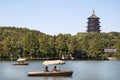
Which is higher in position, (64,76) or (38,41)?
(38,41)

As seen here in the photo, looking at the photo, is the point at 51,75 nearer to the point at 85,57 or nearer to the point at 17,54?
the point at 17,54

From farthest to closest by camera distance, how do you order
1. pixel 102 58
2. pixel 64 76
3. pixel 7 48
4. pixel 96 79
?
pixel 102 58
pixel 7 48
pixel 64 76
pixel 96 79

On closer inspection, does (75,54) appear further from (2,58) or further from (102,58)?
(2,58)

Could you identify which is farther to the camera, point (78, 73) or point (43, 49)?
point (43, 49)

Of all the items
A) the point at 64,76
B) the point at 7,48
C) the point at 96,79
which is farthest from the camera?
the point at 7,48

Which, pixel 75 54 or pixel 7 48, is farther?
pixel 75 54

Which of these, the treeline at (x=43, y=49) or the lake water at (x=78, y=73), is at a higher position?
the treeline at (x=43, y=49)

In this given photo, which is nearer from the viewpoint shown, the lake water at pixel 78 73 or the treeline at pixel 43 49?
the lake water at pixel 78 73

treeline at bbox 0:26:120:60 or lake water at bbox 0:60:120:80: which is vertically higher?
treeline at bbox 0:26:120:60

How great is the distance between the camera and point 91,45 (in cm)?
14238

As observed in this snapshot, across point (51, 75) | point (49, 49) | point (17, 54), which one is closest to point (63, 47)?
point (49, 49)

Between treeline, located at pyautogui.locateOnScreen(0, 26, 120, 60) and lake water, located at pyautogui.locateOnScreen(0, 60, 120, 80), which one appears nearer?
lake water, located at pyautogui.locateOnScreen(0, 60, 120, 80)

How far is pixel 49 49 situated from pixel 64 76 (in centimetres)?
7585

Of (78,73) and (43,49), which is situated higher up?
(43,49)
